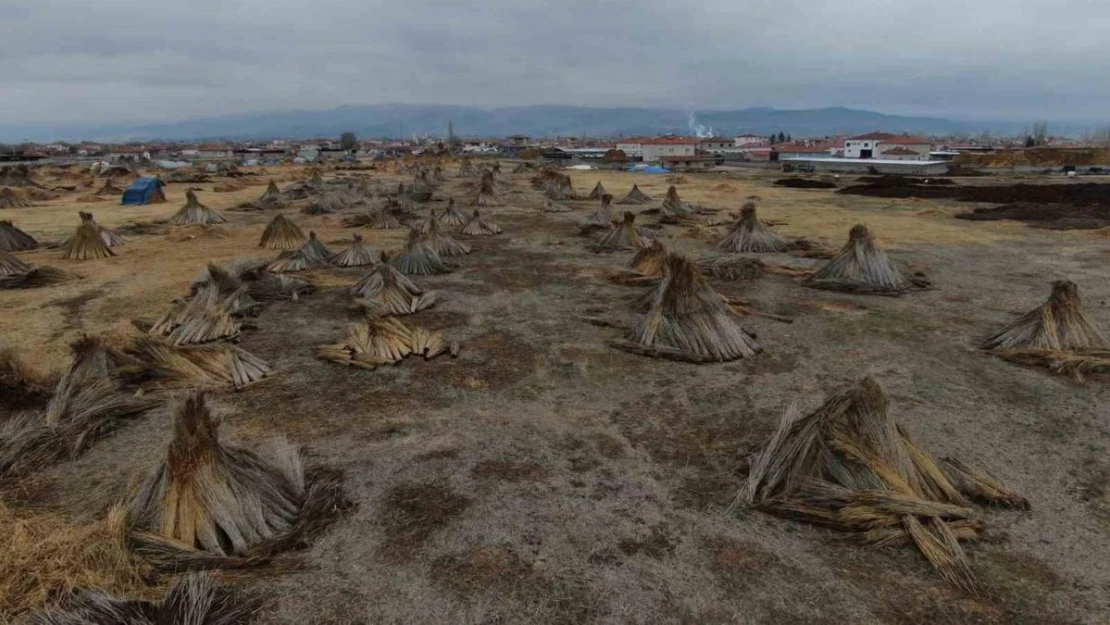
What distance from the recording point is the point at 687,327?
8422 millimetres

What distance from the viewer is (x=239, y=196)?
32562 mm

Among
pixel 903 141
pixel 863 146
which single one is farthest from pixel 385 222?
pixel 903 141

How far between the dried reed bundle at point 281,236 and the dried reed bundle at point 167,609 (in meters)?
14.6

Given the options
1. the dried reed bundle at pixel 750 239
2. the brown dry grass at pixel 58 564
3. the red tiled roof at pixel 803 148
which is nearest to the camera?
the brown dry grass at pixel 58 564

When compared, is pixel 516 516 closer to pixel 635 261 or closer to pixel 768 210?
pixel 635 261

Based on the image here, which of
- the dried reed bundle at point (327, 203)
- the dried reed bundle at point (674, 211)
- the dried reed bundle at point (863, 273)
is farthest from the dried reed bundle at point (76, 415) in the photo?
the dried reed bundle at point (327, 203)

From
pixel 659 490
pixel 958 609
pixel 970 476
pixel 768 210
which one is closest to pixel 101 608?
pixel 659 490

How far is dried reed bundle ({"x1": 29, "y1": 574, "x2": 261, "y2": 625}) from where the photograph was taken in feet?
11.3

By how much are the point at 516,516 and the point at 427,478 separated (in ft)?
3.31

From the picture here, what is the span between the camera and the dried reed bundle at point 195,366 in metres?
7.29

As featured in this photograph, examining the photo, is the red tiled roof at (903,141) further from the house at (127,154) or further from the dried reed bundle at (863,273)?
the house at (127,154)

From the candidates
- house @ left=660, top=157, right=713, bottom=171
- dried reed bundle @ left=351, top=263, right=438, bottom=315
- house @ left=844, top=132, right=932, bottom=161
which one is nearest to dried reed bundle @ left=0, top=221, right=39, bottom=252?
dried reed bundle @ left=351, top=263, right=438, bottom=315

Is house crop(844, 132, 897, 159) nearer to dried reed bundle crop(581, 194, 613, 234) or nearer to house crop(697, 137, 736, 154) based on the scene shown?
house crop(697, 137, 736, 154)

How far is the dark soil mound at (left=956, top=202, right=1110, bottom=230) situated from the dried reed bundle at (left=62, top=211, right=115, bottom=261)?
88.0ft
